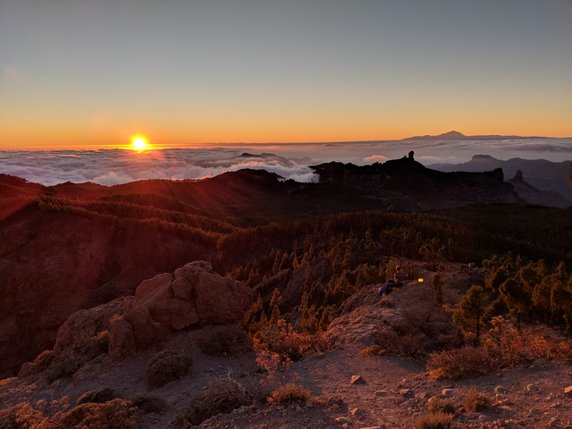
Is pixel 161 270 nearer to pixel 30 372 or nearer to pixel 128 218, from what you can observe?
pixel 128 218

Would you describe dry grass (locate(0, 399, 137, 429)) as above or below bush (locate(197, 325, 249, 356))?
above

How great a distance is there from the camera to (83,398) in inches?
490

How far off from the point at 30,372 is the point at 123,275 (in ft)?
101

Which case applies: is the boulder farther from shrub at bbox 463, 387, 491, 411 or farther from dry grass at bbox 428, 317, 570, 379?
shrub at bbox 463, 387, 491, 411

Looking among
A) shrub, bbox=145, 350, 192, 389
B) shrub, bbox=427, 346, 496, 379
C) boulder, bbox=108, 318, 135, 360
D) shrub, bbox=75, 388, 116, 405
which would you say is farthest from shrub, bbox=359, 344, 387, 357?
boulder, bbox=108, 318, 135, 360

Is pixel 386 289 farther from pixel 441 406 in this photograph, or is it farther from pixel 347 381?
pixel 441 406

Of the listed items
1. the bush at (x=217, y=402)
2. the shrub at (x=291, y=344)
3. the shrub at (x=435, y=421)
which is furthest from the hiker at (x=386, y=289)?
the shrub at (x=435, y=421)

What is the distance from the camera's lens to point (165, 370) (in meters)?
13.2

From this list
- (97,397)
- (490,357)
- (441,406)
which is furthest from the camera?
(97,397)

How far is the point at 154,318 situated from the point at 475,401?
11.8 meters

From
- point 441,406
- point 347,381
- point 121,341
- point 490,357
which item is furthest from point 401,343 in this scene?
point 121,341

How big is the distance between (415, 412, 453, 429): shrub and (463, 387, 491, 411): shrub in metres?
0.72

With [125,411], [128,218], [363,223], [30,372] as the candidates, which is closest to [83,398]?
[125,411]

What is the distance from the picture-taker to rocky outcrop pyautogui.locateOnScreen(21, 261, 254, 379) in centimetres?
1567
